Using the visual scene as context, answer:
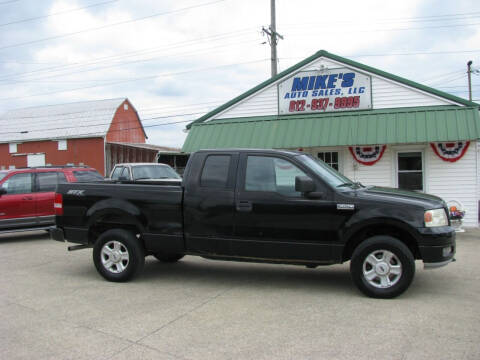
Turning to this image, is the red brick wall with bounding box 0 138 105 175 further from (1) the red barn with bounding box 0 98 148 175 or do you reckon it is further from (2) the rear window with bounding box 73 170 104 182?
(2) the rear window with bounding box 73 170 104 182

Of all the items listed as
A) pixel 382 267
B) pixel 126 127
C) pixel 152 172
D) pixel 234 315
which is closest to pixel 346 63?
pixel 152 172

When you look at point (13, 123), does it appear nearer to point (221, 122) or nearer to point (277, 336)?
point (221, 122)

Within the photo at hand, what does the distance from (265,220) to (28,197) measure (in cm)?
770

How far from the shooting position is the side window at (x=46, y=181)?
1156cm

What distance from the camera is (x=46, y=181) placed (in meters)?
11.7

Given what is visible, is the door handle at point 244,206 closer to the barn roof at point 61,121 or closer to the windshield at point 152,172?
the windshield at point 152,172

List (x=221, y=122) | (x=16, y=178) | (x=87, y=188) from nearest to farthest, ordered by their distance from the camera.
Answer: (x=87, y=188)
(x=16, y=178)
(x=221, y=122)

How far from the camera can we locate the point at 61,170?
12.0 meters

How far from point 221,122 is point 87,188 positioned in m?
9.13

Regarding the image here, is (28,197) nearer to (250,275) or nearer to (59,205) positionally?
(59,205)

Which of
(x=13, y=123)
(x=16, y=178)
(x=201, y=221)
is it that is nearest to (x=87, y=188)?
(x=201, y=221)

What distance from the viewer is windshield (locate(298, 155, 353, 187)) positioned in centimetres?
604

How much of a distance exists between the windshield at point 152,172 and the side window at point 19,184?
3400 mm

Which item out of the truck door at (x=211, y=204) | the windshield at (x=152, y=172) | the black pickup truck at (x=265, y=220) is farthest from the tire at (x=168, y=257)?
the windshield at (x=152, y=172)
